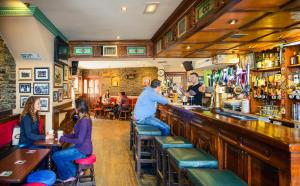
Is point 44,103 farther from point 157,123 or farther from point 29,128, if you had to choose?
point 157,123

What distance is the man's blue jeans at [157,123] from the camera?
443 centimetres

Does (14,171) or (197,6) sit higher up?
(197,6)

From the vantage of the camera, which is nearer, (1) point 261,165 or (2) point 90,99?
(1) point 261,165

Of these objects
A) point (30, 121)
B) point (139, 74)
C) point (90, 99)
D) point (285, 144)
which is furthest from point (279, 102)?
point (90, 99)

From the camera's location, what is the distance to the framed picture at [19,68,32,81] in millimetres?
5754

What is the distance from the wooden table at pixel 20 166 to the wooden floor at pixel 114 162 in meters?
1.38

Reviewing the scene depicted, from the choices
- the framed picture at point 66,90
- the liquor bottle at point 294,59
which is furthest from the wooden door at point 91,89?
the liquor bottle at point 294,59

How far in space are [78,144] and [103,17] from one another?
8.13ft

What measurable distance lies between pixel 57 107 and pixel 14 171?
3.74 meters

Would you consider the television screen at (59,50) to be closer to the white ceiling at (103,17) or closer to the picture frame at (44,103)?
the white ceiling at (103,17)

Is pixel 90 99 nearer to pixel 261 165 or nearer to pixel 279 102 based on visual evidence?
pixel 279 102

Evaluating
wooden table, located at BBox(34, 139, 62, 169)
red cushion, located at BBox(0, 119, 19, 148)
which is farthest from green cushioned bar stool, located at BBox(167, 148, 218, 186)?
red cushion, located at BBox(0, 119, 19, 148)

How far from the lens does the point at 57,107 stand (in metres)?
6.18

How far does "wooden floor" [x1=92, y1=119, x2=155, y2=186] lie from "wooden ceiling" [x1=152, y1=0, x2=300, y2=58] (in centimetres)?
251
